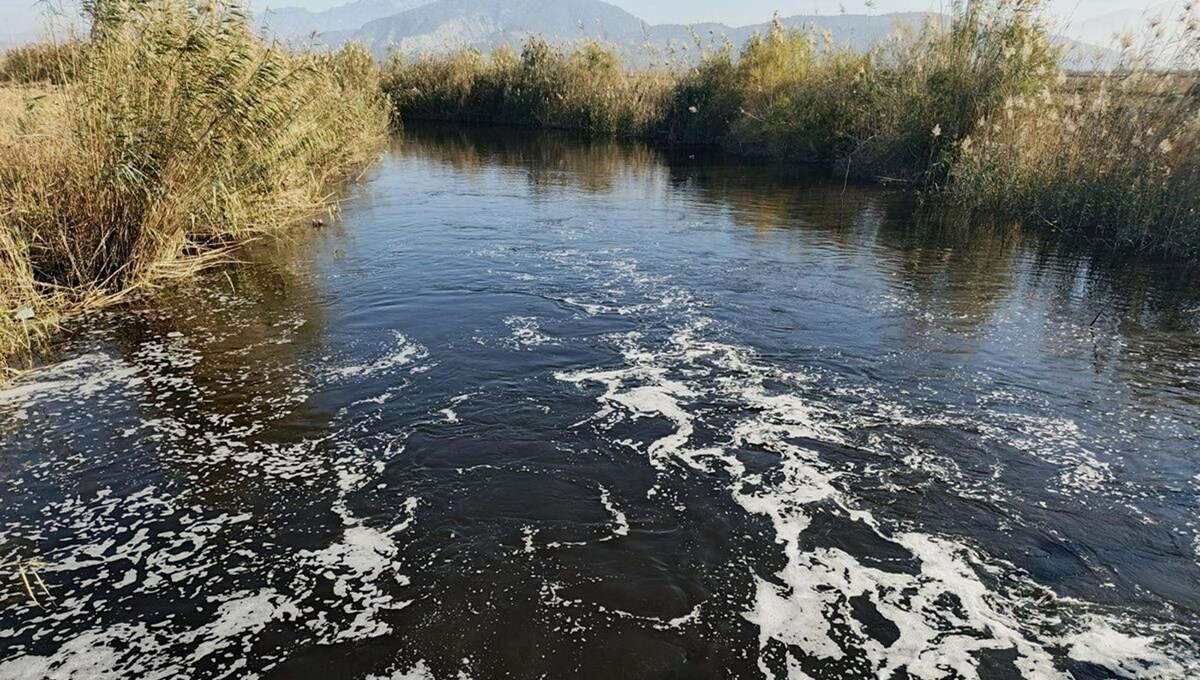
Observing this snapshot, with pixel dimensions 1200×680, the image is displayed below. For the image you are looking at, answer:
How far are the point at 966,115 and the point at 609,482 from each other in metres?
13.4

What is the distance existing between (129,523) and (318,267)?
19.1 ft

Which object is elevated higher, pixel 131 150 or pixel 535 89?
pixel 535 89

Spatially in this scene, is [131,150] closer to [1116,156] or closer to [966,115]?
[1116,156]

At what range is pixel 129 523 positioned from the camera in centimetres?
398

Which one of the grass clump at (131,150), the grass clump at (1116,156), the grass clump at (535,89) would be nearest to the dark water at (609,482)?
the grass clump at (131,150)

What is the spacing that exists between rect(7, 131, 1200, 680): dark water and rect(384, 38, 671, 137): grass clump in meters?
19.7

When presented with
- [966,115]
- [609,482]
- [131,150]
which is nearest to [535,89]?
[966,115]

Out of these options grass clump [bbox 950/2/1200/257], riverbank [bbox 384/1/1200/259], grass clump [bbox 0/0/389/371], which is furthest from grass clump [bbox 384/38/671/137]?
grass clump [bbox 0/0/389/371]

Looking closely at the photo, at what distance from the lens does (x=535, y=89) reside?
2962 centimetres

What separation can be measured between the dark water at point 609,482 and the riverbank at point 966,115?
288cm

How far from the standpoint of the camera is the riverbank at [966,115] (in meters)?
10.2

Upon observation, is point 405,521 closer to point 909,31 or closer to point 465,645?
point 465,645

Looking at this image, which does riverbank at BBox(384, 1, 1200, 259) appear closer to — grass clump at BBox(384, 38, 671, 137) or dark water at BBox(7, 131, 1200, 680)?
grass clump at BBox(384, 38, 671, 137)

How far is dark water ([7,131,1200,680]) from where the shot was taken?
3.24m
